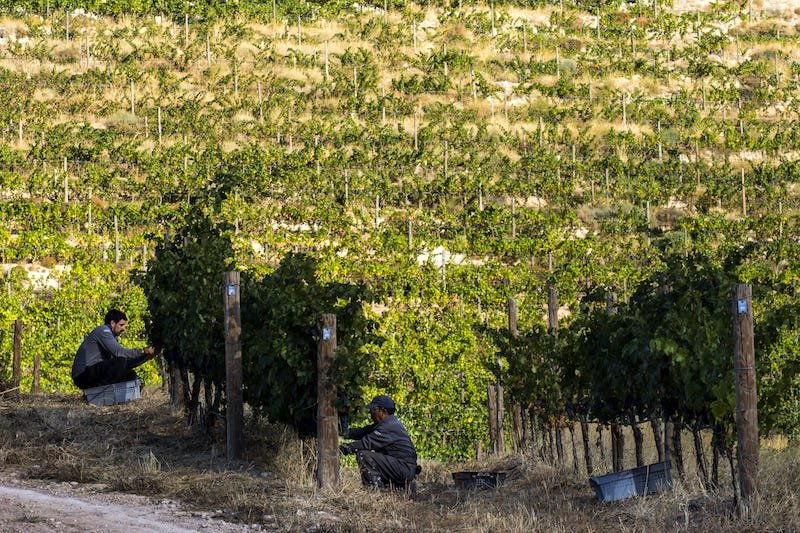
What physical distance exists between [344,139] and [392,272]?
6.66m

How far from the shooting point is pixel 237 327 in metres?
9.21

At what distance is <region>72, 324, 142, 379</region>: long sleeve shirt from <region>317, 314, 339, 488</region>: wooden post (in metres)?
3.05

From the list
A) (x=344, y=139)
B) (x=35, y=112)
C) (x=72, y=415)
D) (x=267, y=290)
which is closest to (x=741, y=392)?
(x=267, y=290)

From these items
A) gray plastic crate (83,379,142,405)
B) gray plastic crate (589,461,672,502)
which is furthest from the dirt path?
gray plastic crate (83,379,142,405)

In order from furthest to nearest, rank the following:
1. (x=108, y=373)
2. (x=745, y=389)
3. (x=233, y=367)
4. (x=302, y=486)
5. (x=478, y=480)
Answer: (x=108, y=373), (x=233, y=367), (x=478, y=480), (x=302, y=486), (x=745, y=389)

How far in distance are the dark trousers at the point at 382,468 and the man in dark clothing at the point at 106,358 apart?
104 inches

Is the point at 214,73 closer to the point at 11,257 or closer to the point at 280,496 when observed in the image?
the point at 11,257

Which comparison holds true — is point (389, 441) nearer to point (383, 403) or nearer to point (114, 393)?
point (383, 403)

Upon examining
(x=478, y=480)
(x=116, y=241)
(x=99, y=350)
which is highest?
(x=116, y=241)

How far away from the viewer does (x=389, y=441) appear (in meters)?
8.66

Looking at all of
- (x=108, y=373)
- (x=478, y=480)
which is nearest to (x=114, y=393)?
(x=108, y=373)

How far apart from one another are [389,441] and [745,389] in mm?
3035

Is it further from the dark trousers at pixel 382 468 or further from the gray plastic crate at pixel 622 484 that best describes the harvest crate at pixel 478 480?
the gray plastic crate at pixel 622 484

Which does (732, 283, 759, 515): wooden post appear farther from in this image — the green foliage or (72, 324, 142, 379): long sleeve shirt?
(72, 324, 142, 379): long sleeve shirt
